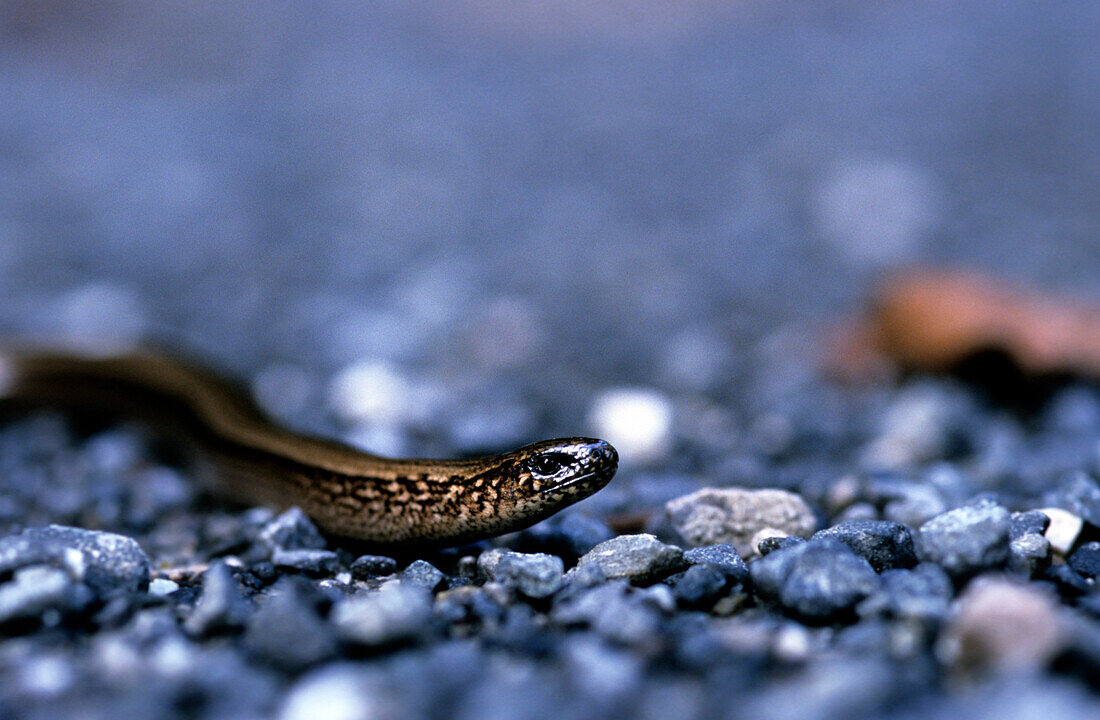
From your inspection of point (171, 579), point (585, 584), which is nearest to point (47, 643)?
point (171, 579)

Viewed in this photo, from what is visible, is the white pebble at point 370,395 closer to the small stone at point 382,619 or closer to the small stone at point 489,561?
the small stone at point 489,561

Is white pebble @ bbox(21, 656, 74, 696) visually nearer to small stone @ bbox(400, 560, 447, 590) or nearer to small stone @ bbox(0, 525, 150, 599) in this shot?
small stone @ bbox(0, 525, 150, 599)

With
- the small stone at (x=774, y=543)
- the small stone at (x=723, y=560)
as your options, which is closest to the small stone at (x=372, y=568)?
the small stone at (x=723, y=560)

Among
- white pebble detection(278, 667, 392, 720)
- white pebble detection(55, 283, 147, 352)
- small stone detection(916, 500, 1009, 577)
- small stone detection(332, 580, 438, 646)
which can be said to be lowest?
white pebble detection(278, 667, 392, 720)

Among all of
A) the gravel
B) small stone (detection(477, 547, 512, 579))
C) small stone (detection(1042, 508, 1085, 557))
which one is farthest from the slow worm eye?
small stone (detection(1042, 508, 1085, 557))

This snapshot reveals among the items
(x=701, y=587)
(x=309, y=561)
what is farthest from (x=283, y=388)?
(x=701, y=587)

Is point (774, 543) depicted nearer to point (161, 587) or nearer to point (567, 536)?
point (567, 536)
